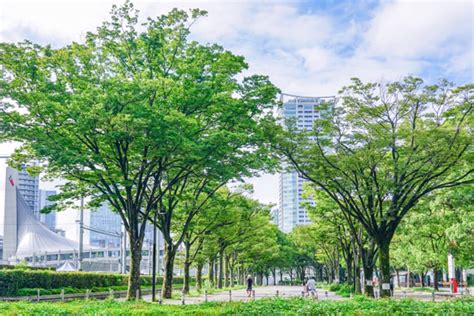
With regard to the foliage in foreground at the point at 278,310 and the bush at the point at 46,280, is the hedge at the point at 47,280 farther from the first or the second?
the foliage in foreground at the point at 278,310

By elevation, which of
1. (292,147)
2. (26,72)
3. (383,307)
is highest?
(26,72)

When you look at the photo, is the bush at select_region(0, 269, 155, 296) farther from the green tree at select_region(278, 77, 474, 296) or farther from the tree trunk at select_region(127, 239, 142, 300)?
the green tree at select_region(278, 77, 474, 296)

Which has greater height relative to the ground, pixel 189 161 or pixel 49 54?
pixel 49 54

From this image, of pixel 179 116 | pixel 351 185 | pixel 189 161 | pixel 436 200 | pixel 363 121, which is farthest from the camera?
pixel 436 200

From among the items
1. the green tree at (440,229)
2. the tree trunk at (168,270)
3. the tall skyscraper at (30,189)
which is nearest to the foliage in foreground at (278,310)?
the green tree at (440,229)

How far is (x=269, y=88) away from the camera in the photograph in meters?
23.9

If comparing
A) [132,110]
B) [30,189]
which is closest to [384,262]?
[132,110]

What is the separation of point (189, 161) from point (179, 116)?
334 centimetres

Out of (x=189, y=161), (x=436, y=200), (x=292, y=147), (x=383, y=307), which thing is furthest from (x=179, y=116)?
(x=436, y=200)

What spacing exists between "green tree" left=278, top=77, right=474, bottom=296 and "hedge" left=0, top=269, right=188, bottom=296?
16962 millimetres

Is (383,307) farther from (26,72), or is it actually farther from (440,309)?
(26,72)

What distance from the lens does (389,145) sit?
25.2 metres

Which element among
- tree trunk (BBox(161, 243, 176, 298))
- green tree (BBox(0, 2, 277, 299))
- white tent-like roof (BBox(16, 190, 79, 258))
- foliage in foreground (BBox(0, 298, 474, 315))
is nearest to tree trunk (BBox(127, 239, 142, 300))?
green tree (BBox(0, 2, 277, 299))

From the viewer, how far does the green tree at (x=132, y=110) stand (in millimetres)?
20609
